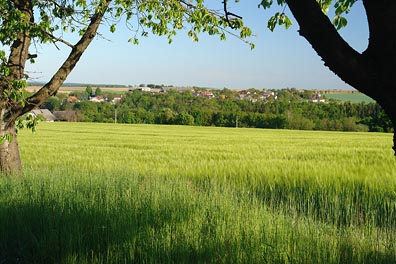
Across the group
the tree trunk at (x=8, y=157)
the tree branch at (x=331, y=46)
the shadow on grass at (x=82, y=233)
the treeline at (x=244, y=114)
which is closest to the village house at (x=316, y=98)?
the treeline at (x=244, y=114)

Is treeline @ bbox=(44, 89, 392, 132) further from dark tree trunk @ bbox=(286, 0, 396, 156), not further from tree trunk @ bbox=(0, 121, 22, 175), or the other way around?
dark tree trunk @ bbox=(286, 0, 396, 156)

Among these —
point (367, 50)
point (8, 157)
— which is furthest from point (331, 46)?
point (8, 157)

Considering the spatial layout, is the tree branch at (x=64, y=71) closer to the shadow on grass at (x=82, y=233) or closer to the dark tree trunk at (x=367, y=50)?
the shadow on grass at (x=82, y=233)

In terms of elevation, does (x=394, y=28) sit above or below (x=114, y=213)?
above

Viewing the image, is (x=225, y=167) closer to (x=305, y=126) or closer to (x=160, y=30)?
(x=160, y=30)

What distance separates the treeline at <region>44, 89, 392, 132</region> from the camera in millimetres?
85688

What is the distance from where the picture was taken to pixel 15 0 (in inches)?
298

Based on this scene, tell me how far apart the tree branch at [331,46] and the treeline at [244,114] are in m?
76.2

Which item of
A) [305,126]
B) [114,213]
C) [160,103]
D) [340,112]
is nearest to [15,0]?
[114,213]

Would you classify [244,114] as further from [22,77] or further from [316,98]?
[22,77]

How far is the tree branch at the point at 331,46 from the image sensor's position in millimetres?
2174

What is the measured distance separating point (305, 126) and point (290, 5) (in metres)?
86.4

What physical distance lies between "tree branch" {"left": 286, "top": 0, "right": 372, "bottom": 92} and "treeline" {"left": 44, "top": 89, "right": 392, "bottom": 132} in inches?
3001

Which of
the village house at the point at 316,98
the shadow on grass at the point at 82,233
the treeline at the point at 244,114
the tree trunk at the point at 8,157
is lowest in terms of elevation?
the treeline at the point at 244,114
